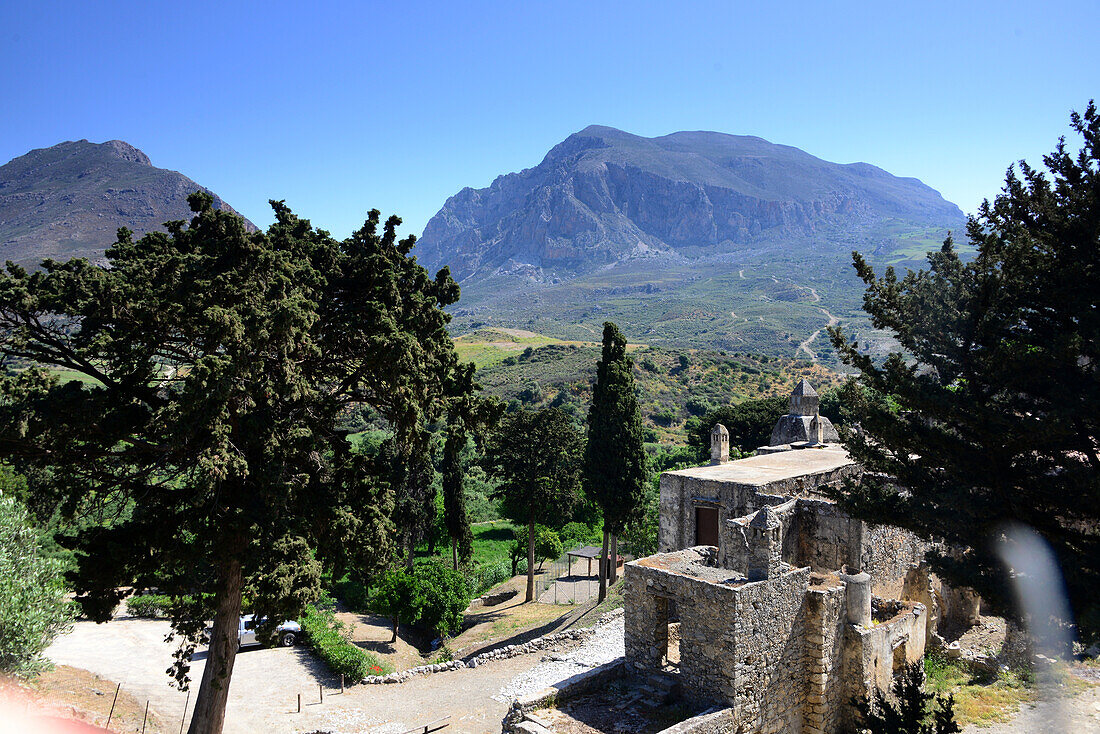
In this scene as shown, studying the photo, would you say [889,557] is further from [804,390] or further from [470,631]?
[470,631]

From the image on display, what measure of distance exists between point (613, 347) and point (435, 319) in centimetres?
1351

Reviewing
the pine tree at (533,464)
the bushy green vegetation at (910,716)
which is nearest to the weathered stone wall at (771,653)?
the bushy green vegetation at (910,716)

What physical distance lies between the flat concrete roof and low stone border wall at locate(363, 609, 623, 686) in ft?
20.7

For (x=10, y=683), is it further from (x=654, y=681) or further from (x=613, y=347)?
(x=613, y=347)

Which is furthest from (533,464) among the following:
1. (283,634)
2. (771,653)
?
(771,653)

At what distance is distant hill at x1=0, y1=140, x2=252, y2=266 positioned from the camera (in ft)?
328

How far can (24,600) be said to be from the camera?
1271cm

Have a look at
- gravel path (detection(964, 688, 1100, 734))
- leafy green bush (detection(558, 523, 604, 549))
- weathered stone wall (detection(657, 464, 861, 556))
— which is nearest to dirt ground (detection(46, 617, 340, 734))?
weathered stone wall (detection(657, 464, 861, 556))

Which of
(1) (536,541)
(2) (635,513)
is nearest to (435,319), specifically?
(2) (635,513)

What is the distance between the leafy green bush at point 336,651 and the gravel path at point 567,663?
15.1 feet

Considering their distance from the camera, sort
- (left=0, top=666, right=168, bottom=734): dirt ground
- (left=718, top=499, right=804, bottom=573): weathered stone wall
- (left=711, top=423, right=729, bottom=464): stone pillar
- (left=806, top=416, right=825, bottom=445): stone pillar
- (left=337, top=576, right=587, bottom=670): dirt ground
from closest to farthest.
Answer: (left=718, top=499, right=804, bottom=573): weathered stone wall → (left=0, top=666, right=168, bottom=734): dirt ground → (left=711, top=423, right=729, bottom=464): stone pillar → (left=337, top=576, right=587, bottom=670): dirt ground → (left=806, top=416, right=825, bottom=445): stone pillar

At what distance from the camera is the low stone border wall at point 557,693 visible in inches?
443

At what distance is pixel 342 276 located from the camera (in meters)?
13.6

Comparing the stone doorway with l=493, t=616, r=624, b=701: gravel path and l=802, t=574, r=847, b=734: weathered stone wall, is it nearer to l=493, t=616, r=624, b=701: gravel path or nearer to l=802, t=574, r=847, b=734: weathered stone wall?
l=493, t=616, r=624, b=701: gravel path
